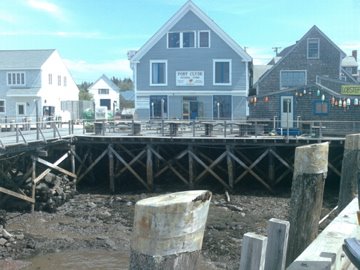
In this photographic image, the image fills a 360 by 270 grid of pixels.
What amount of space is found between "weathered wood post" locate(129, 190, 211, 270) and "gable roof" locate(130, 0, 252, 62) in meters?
29.8

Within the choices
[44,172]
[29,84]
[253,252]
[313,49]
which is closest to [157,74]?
[313,49]

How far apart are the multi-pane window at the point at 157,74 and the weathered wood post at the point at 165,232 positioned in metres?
30.2

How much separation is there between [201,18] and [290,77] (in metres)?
7.18

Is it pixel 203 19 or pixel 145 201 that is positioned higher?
pixel 203 19

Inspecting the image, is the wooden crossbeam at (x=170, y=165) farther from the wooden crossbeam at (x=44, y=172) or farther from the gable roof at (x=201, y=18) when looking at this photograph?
the gable roof at (x=201, y=18)

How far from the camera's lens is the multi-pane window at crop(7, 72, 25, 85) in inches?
1662

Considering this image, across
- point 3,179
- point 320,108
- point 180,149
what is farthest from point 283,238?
point 320,108

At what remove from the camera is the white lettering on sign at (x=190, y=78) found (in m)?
32.2

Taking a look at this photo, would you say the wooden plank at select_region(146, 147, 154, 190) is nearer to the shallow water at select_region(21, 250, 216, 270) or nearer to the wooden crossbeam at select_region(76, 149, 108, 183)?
the wooden crossbeam at select_region(76, 149, 108, 183)

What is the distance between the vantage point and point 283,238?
424cm

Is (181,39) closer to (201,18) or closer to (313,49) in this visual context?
(201,18)

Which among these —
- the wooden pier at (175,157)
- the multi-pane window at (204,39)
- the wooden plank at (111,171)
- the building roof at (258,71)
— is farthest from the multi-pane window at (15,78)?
the wooden plank at (111,171)

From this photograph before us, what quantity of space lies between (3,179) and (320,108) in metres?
17.3

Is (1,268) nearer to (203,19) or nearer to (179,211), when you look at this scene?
(179,211)
